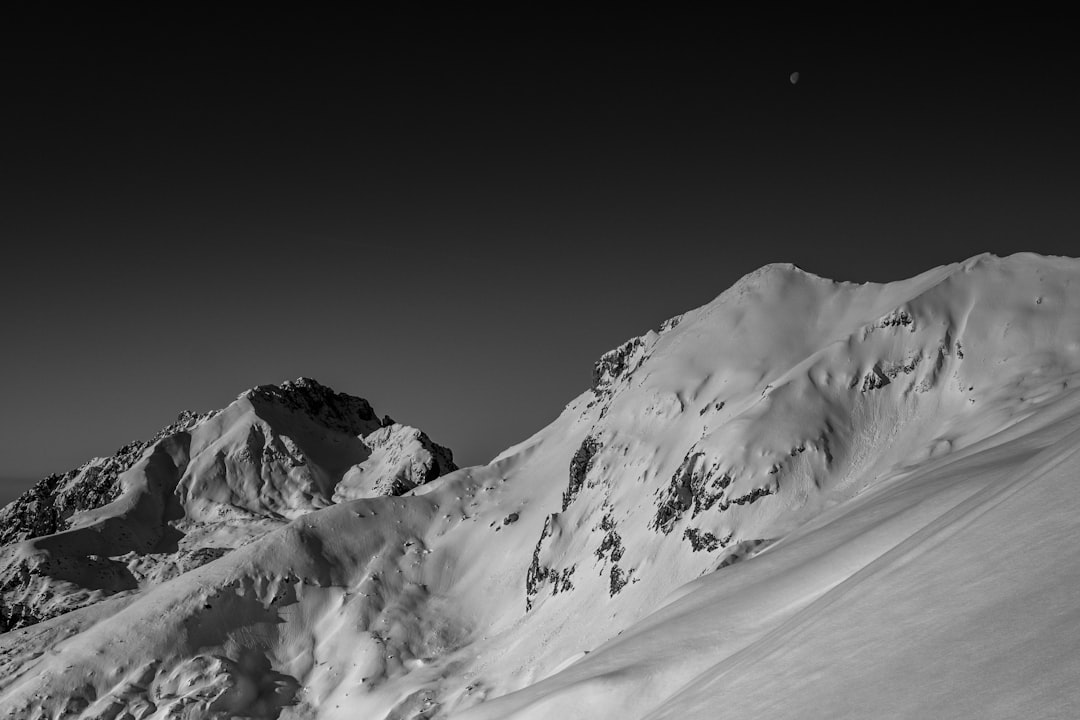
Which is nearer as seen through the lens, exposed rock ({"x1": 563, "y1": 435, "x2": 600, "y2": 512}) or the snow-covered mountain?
the snow-covered mountain

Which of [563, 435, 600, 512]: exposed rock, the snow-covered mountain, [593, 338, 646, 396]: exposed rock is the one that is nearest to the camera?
the snow-covered mountain

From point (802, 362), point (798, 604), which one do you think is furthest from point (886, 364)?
point (798, 604)

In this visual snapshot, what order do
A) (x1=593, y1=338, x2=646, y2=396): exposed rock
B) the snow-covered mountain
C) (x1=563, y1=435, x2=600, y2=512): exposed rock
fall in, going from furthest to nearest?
(x1=593, y1=338, x2=646, y2=396): exposed rock, (x1=563, y1=435, x2=600, y2=512): exposed rock, the snow-covered mountain

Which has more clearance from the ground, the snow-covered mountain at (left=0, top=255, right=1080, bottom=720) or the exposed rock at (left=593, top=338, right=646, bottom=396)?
the exposed rock at (left=593, top=338, right=646, bottom=396)

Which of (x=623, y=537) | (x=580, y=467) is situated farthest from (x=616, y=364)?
(x=623, y=537)

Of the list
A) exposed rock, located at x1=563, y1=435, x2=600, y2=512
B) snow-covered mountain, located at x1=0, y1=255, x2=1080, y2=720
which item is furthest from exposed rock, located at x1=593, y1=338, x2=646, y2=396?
exposed rock, located at x1=563, y1=435, x2=600, y2=512

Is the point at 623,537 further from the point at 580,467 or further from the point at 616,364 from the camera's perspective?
the point at 616,364

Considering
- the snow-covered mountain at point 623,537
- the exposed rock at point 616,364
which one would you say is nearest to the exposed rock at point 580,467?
the snow-covered mountain at point 623,537

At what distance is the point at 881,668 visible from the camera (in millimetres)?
10766

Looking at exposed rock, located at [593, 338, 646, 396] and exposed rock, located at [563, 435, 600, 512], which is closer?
exposed rock, located at [563, 435, 600, 512]

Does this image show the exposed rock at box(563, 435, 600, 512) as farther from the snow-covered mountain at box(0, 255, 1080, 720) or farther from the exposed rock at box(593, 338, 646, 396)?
the exposed rock at box(593, 338, 646, 396)

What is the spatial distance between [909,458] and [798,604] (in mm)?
80629

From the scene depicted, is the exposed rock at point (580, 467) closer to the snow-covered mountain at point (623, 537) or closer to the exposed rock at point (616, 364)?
the snow-covered mountain at point (623, 537)

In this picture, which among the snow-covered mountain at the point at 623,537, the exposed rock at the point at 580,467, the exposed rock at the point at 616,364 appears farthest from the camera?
the exposed rock at the point at 616,364
